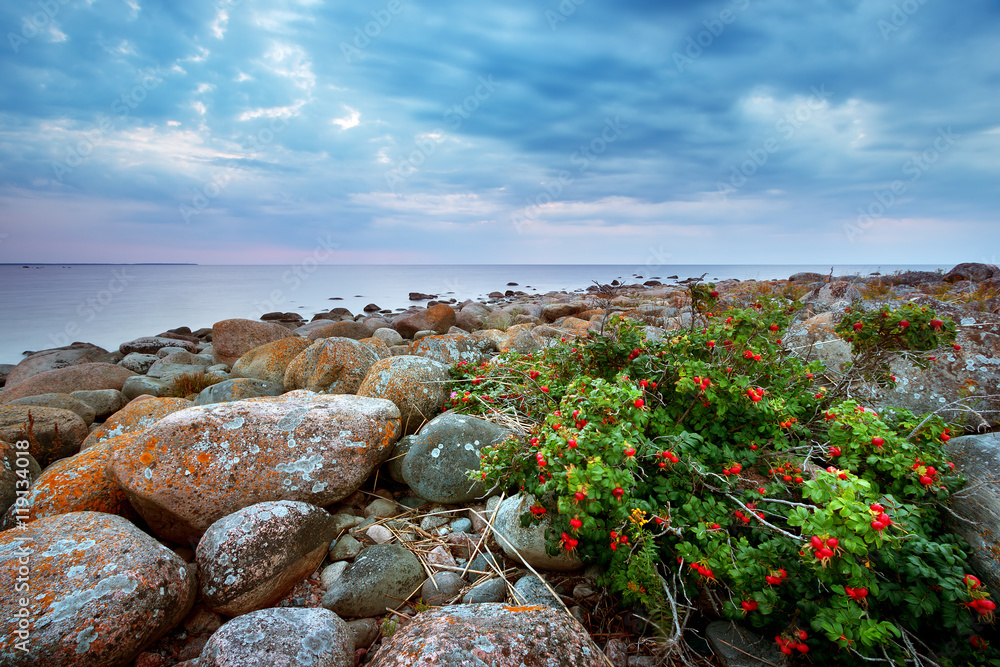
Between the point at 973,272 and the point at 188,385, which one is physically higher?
the point at 973,272

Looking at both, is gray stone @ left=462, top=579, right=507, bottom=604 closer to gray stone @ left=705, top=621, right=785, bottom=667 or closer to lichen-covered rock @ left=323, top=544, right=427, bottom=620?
lichen-covered rock @ left=323, top=544, right=427, bottom=620

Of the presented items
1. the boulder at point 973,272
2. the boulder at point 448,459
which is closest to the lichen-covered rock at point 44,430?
the boulder at point 448,459

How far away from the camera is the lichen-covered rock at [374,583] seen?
119 inches

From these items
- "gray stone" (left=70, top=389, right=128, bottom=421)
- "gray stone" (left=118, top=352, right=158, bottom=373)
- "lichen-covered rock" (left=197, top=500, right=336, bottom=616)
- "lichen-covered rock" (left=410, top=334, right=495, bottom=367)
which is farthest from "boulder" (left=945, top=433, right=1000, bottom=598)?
"gray stone" (left=118, top=352, right=158, bottom=373)

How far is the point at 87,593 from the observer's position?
2.58 m

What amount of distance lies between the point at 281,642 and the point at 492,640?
1159 millimetres

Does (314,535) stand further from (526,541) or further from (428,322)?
(428,322)

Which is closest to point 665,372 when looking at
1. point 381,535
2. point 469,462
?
point 469,462

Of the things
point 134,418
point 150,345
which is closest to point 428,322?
point 134,418

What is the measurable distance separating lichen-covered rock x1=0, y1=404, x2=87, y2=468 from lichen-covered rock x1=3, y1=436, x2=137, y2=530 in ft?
6.13

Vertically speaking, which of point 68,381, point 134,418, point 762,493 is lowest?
point 68,381

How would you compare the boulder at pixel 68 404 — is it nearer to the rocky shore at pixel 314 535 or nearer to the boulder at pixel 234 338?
the rocky shore at pixel 314 535

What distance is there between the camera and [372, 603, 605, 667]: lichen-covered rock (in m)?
2.13

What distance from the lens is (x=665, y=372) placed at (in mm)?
3312
